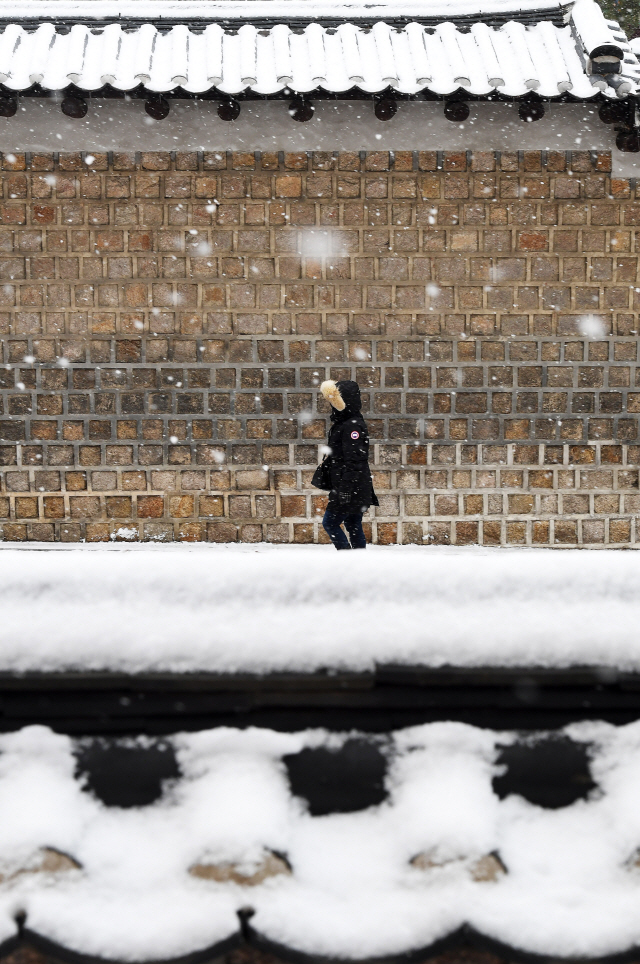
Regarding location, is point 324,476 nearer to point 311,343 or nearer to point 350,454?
point 350,454

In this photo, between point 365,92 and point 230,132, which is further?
point 230,132

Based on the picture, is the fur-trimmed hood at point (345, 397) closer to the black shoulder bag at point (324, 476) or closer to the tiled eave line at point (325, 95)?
the black shoulder bag at point (324, 476)

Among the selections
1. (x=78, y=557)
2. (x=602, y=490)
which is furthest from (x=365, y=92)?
(x=78, y=557)

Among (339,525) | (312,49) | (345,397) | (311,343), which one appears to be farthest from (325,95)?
(339,525)

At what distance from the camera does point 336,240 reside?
7051 mm

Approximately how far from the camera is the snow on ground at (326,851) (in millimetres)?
653

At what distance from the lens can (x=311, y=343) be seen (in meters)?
7.15

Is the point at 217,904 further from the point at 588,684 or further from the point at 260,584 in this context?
the point at 588,684

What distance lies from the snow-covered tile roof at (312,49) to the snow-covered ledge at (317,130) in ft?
1.04

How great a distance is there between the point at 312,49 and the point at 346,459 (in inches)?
147

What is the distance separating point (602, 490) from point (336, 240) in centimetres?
327

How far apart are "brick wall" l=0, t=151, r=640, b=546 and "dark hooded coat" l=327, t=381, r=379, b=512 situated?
4.25 ft

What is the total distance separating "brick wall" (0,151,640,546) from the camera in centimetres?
700

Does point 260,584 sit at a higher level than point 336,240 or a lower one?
lower
